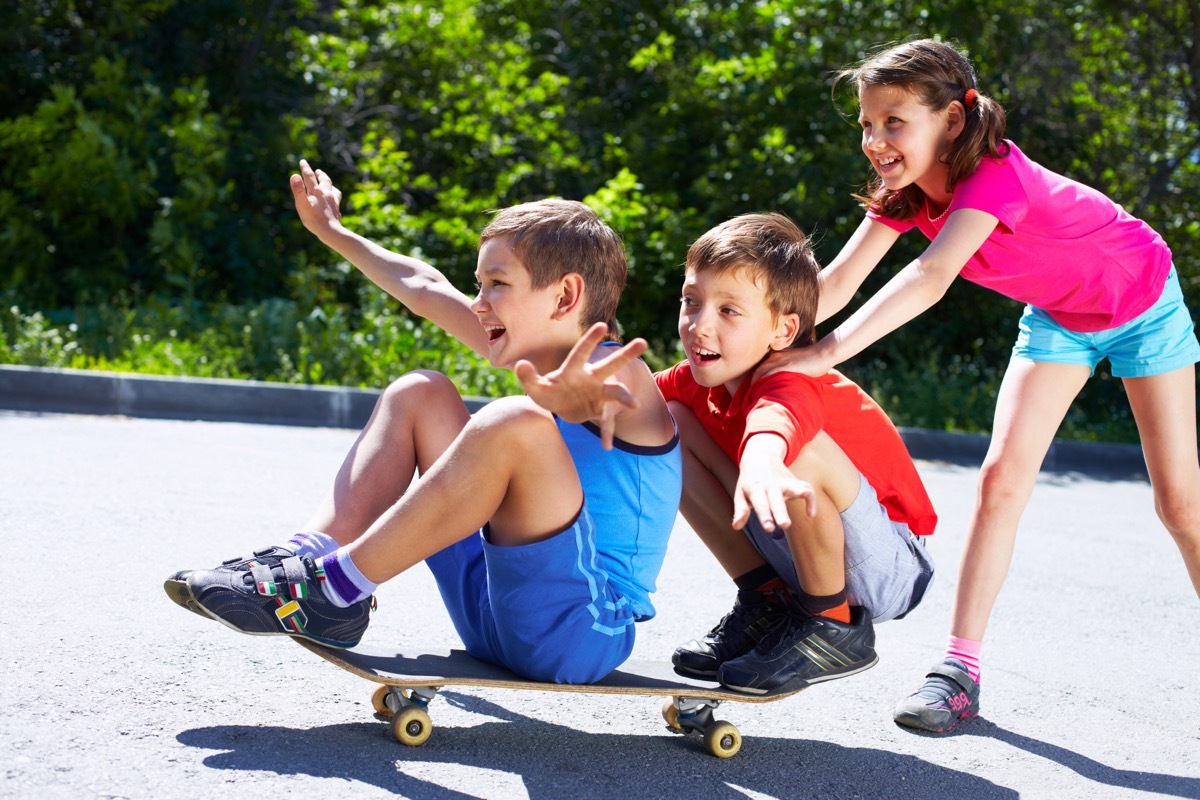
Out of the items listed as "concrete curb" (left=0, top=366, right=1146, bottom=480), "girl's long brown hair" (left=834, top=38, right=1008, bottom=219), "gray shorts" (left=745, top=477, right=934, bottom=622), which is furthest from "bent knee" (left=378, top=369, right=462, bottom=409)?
"concrete curb" (left=0, top=366, right=1146, bottom=480)

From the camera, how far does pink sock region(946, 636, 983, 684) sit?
10.3ft

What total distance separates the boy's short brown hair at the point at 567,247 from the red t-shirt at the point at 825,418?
0.30 meters

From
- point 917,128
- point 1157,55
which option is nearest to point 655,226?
point 1157,55

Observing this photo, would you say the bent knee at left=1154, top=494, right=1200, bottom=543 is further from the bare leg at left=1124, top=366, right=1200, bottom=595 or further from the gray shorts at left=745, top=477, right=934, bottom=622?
the gray shorts at left=745, top=477, right=934, bottom=622

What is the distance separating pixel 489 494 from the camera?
2.46m

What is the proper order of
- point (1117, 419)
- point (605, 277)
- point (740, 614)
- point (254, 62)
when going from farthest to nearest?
point (254, 62)
point (1117, 419)
point (740, 614)
point (605, 277)

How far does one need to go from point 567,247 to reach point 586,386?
18.2 inches

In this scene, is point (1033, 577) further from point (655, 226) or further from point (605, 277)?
point (655, 226)

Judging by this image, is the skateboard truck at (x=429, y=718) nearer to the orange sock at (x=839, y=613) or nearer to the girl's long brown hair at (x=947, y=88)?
the orange sock at (x=839, y=613)

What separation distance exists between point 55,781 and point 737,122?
8.89 metres

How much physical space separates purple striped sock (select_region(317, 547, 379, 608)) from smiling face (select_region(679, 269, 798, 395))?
82 centimetres

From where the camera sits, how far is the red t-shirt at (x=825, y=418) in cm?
265

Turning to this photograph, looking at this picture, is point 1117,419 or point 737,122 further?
point 737,122

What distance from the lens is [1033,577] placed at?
190 inches
